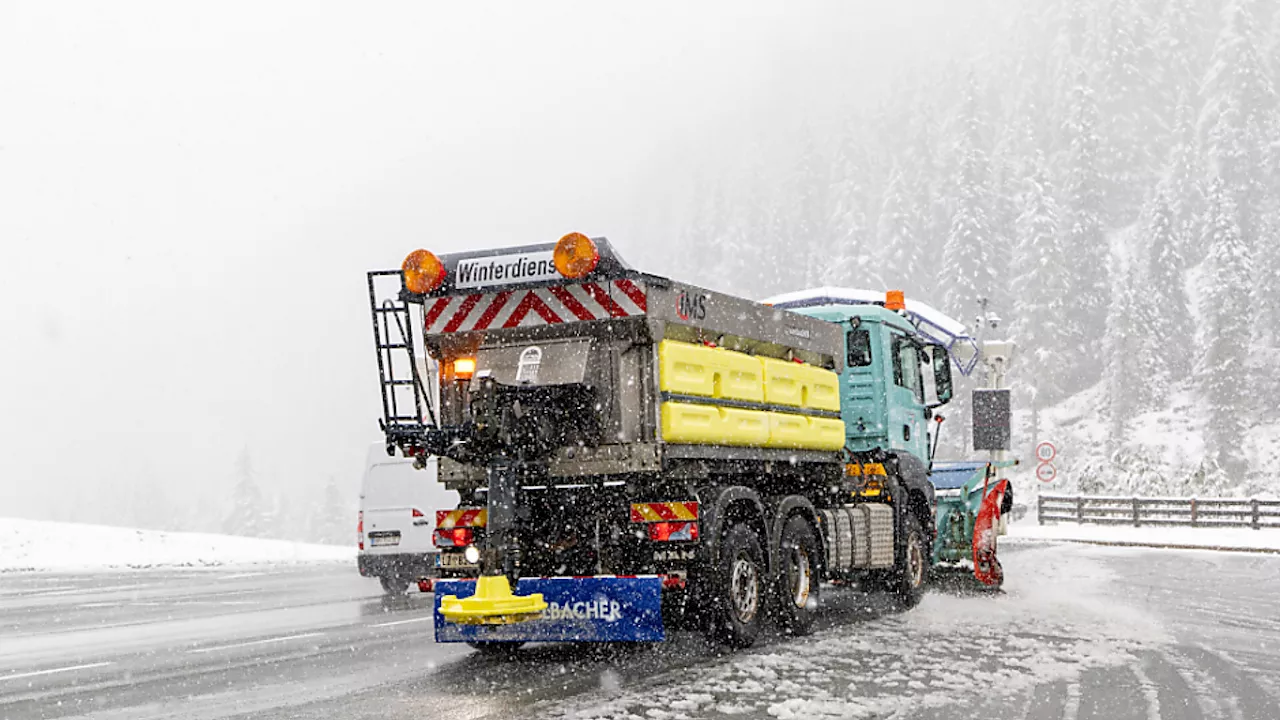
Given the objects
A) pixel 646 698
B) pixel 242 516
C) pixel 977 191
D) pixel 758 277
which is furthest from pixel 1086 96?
pixel 646 698

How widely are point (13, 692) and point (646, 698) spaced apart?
428cm

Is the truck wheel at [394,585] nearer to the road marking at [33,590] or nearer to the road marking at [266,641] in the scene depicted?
the road marking at [266,641]

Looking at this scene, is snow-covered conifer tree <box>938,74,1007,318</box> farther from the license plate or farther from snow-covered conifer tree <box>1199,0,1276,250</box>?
the license plate

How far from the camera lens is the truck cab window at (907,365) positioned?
14.1 meters

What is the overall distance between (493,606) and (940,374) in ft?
26.7

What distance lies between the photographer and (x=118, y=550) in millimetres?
26938

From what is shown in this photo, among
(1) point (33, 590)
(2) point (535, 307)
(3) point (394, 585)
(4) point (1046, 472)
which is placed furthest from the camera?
(4) point (1046, 472)

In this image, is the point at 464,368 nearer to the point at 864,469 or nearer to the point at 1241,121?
the point at 864,469

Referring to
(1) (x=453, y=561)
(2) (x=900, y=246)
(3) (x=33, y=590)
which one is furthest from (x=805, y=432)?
(2) (x=900, y=246)

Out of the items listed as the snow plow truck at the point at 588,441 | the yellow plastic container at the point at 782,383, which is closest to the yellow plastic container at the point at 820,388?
the yellow plastic container at the point at 782,383

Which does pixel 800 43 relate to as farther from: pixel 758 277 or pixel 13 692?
pixel 13 692

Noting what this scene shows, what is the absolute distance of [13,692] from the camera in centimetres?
838

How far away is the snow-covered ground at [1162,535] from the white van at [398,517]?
2099 centimetres

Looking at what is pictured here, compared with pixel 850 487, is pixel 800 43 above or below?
above
